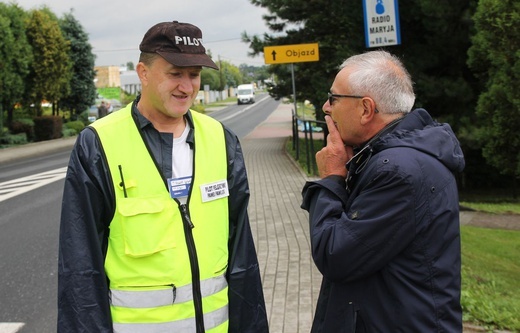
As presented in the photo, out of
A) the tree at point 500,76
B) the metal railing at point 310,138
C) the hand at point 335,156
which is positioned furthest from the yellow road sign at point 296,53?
the hand at point 335,156

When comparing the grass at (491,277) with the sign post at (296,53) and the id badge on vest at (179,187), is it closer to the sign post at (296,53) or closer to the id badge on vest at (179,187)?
the id badge on vest at (179,187)

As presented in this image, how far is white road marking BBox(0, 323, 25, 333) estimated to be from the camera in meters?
4.99

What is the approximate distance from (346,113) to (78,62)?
117 feet

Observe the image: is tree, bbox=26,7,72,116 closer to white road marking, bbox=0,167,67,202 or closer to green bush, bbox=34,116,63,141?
green bush, bbox=34,116,63,141

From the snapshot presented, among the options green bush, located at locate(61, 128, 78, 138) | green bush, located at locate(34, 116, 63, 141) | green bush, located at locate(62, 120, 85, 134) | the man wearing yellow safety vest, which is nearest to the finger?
the man wearing yellow safety vest

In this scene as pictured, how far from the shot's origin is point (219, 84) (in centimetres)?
11106

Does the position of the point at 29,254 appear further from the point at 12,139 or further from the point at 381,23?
the point at 12,139

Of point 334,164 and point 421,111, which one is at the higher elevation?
point 421,111

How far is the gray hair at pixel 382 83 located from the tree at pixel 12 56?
25414mm

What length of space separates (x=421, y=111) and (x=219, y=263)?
3.21 ft

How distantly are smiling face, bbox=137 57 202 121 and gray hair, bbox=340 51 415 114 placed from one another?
2.14ft

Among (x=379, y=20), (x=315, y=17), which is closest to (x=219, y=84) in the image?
(x=315, y=17)

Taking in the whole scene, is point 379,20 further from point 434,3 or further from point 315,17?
point 315,17

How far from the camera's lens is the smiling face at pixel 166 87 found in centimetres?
A: 242
